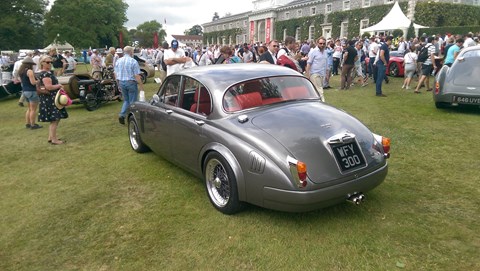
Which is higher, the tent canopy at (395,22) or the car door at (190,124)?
the tent canopy at (395,22)

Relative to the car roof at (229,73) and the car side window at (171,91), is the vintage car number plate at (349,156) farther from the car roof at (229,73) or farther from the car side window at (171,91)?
the car side window at (171,91)

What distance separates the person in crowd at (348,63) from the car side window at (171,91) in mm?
8421

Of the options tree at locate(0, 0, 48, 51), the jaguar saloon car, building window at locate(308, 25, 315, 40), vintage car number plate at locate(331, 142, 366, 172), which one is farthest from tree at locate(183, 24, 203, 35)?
vintage car number plate at locate(331, 142, 366, 172)

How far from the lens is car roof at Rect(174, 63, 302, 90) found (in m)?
4.29

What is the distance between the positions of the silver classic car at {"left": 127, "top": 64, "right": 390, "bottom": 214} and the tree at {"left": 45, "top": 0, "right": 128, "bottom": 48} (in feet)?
204

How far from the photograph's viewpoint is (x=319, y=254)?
3.09 meters

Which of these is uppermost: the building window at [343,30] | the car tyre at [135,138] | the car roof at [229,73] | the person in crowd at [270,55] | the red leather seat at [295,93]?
the building window at [343,30]

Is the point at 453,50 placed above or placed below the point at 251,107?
above

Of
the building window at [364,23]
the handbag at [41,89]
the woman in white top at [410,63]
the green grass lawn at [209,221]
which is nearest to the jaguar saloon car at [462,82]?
the green grass lawn at [209,221]

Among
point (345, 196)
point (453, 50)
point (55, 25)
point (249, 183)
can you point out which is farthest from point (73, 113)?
point (55, 25)

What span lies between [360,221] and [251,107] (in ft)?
5.69

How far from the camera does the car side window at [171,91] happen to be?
498 cm

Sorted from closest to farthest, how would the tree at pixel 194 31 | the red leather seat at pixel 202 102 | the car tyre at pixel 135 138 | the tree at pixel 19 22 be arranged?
the red leather seat at pixel 202 102, the car tyre at pixel 135 138, the tree at pixel 19 22, the tree at pixel 194 31

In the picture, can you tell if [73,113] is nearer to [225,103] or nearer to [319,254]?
[225,103]
